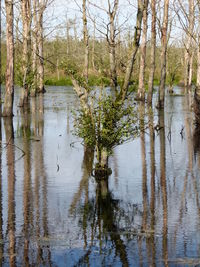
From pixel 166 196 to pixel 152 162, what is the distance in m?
3.87

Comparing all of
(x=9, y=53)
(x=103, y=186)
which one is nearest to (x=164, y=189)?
(x=103, y=186)

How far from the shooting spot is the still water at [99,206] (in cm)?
691

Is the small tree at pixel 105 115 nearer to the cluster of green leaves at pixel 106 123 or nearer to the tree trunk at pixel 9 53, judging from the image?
the cluster of green leaves at pixel 106 123

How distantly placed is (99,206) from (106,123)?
2.39m

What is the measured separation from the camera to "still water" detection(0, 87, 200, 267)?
22.7 ft

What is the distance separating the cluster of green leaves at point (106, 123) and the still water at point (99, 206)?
86cm

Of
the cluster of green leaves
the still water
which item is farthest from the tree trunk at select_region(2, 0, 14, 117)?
the cluster of green leaves

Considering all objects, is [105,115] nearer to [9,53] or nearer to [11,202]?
[11,202]

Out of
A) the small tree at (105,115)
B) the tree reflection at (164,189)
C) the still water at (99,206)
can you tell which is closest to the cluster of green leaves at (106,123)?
the small tree at (105,115)

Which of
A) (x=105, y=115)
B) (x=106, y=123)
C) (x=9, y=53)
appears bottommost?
(x=106, y=123)

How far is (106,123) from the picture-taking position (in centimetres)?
1147

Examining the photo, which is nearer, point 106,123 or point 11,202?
point 11,202

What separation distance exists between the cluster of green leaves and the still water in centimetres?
86

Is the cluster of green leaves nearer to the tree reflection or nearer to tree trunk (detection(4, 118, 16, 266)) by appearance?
the tree reflection
